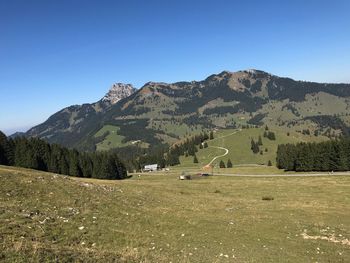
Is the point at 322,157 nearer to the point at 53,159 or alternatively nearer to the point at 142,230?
the point at 53,159

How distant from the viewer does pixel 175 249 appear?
2317 centimetres

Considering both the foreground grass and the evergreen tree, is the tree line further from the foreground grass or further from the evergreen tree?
the foreground grass

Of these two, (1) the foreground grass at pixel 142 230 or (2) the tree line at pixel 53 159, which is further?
(2) the tree line at pixel 53 159

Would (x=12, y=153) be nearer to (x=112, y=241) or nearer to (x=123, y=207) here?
(x=123, y=207)

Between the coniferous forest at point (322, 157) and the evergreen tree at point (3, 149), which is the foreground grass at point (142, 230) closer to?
the evergreen tree at point (3, 149)

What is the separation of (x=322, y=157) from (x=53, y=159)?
369 feet

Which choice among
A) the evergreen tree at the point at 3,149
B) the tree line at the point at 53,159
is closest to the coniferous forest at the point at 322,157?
the tree line at the point at 53,159

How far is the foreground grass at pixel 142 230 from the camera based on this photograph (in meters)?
20.1

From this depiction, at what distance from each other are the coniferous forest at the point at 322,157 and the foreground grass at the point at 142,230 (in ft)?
366

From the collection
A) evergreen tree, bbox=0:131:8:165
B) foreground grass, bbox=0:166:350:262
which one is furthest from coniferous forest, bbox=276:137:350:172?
evergreen tree, bbox=0:131:8:165

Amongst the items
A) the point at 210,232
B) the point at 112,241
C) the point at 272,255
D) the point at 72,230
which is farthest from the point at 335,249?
the point at 72,230

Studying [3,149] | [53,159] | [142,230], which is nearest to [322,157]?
[53,159]

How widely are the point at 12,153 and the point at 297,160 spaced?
121453 millimetres

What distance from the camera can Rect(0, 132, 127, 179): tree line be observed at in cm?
12362
